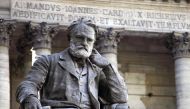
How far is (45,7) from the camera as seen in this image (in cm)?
3052

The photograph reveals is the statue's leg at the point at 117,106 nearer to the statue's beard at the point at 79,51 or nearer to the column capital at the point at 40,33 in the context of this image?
the statue's beard at the point at 79,51

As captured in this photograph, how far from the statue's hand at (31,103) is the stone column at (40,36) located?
22481mm

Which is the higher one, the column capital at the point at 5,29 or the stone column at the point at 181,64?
the column capital at the point at 5,29

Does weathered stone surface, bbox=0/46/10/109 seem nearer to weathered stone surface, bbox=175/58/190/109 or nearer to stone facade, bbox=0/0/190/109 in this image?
stone facade, bbox=0/0/190/109

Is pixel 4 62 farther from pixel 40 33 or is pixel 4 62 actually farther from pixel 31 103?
pixel 31 103

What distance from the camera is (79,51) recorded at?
719 centimetres

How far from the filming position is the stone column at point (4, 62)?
28783 millimetres

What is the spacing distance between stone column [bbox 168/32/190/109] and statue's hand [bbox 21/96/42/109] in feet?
80.9

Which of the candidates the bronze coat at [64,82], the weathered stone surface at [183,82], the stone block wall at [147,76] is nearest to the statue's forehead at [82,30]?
the bronze coat at [64,82]

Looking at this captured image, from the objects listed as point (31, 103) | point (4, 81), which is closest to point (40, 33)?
point (4, 81)

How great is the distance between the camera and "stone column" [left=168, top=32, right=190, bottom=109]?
102 feet

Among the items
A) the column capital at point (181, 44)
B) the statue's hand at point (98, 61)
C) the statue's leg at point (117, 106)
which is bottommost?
the statue's leg at point (117, 106)

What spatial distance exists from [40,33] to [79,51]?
22.3m

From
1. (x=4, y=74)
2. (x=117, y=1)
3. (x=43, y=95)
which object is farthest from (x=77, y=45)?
(x=117, y=1)
